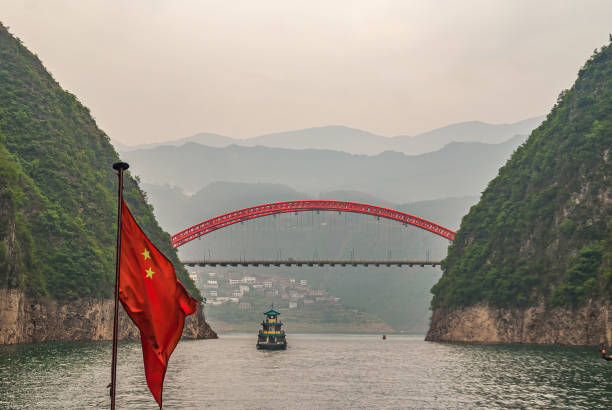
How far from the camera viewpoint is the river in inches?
Result: 1596

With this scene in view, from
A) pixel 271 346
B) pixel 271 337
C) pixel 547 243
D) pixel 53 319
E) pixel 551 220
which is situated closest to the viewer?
pixel 53 319

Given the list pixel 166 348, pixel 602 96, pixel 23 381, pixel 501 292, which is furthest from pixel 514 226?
pixel 166 348

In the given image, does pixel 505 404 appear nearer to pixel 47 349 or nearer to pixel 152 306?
pixel 152 306

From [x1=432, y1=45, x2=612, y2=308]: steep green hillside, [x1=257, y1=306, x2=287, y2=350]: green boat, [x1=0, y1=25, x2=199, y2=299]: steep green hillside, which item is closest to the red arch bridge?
[x1=0, y1=25, x2=199, y2=299]: steep green hillside

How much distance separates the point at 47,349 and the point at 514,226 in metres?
63.1

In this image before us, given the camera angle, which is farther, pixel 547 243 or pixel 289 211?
pixel 289 211

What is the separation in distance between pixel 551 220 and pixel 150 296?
87.7 meters

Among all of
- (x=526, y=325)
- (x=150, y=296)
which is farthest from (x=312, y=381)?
(x=526, y=325)

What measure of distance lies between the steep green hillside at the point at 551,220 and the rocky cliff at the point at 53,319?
1887 inches

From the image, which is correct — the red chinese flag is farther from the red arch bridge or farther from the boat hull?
the red arch bridge

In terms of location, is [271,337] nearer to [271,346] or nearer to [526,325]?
[271,346]

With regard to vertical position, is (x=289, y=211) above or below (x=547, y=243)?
above

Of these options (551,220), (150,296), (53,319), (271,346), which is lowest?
(271,346)

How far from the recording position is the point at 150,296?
17547 mm
